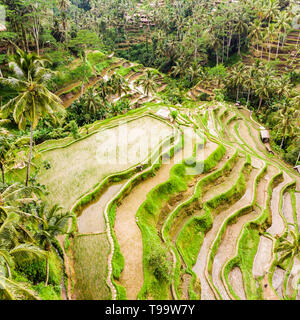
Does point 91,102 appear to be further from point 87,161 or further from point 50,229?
point 50,229

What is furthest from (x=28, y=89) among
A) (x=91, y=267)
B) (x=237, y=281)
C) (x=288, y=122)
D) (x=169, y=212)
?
(x=288, y=122)

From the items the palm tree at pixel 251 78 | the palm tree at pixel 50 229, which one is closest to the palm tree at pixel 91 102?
the palm tree at pixel 50 229

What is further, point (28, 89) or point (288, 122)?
point (288, 122)

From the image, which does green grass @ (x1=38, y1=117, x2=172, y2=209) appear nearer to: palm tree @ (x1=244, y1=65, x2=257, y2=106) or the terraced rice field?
the terraced rice field

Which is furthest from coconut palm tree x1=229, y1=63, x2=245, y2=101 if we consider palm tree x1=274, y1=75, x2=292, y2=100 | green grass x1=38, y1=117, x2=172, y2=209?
green grass x1=38, y1=117, x2=172, y2=209

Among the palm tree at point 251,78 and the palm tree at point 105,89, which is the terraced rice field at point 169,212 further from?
the palm tree at point 251,78
